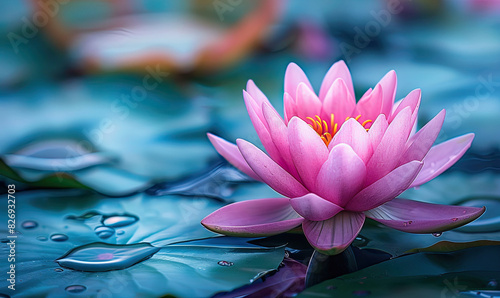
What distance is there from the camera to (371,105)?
59cm

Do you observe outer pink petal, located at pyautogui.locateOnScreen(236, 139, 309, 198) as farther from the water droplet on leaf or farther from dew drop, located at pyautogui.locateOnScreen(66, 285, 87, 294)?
dew drop, located at pyautogui.locateOnScreen(66, 285, 87, 294)

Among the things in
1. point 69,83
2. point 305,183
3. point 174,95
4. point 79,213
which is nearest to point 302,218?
point 305,183

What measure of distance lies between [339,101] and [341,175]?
15 cm

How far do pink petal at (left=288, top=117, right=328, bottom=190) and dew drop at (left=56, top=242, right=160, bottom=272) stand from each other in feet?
0.60

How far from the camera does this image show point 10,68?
3.14 ft

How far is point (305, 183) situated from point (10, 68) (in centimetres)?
70

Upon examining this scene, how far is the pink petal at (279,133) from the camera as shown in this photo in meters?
0.52

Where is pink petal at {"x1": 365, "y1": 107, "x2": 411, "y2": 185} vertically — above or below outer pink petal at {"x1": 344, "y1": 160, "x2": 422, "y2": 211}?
above

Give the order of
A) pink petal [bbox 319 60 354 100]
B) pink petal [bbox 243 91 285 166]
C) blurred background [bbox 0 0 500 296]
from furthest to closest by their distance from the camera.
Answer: blurred background [bbox 0 0 500 296] < pink petal [bbox 319 60 354 100] < pink petal [bbox 243 91 285 166]

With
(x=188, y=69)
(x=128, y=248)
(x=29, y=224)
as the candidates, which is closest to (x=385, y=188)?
(x=128, y=248)

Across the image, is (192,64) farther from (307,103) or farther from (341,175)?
(341,175)

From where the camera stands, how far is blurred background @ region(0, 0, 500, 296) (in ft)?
2.66

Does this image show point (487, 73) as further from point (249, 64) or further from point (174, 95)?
point (174, 95)

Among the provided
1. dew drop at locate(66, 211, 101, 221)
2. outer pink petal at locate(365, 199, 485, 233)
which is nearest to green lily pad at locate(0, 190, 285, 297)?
dew drop at locate(66, 211, 101, 221)
